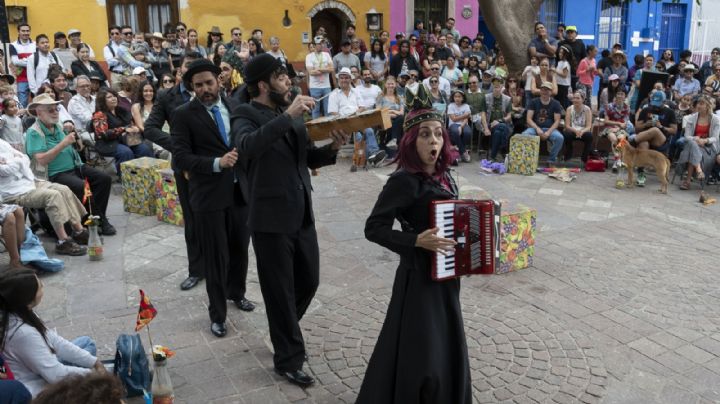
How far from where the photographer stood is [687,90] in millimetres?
13414

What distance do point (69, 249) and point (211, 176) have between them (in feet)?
8.91

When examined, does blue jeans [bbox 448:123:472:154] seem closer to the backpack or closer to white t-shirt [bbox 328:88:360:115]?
white t-shirt [bbox 328:88:360:115]

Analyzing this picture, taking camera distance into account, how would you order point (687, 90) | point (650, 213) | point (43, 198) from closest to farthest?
point (43, 198) → point (650, 213) → point (687, 90)

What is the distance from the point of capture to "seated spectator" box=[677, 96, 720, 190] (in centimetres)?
998

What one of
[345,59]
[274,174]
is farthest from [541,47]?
[274,174]

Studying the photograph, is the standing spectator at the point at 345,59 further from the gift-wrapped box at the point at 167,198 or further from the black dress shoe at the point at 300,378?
the black dress shoe at the point at 300,378

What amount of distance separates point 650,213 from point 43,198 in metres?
7.27

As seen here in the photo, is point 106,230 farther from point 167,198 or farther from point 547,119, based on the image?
point 547,119

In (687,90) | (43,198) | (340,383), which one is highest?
(687,90)

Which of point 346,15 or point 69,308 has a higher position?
point 346,15

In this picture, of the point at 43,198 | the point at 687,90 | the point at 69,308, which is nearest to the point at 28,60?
the point at 43,198

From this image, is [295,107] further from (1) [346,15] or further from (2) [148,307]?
(1) [346,15]

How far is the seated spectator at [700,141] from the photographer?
32.8 feet

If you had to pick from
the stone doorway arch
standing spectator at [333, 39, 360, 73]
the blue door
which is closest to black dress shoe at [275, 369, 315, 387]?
standing spectator at [333, 39, 360, 73]
